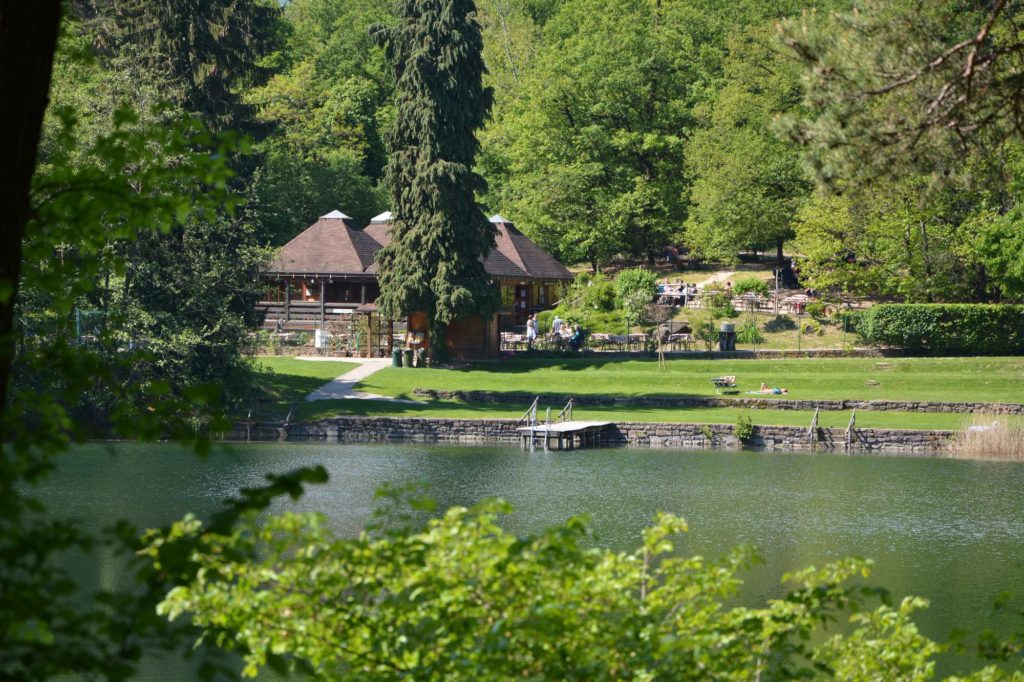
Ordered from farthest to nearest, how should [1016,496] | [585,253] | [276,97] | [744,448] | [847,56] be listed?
[276,97]
[585,253]
[744,448]
[1016,496]
[847,56]

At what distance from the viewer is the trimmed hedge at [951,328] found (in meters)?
47.0

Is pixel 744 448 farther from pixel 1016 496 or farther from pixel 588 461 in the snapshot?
pixel 1016 496

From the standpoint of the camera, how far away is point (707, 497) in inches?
1094

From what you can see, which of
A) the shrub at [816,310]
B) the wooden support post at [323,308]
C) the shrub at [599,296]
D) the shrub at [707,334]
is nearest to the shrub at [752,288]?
the shrub at [816,310]

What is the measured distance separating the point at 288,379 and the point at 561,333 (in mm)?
12834

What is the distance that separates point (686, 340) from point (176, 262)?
2027cm

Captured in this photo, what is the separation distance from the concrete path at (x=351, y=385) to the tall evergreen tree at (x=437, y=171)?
6.81ft

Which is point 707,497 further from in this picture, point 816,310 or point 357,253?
point 357,253

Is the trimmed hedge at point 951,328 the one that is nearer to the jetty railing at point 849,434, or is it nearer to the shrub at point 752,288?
the shrub at point 752,288

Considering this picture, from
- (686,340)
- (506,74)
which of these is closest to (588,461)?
(686,340)

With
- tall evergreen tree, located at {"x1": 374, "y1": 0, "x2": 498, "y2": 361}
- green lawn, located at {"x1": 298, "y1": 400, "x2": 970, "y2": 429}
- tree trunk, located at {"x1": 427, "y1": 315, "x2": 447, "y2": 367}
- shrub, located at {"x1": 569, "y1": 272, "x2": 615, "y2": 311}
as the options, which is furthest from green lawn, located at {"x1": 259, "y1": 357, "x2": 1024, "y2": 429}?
shrub, located at {"x1": 569, "y1": 272, "x2": 615, "y2": 311}

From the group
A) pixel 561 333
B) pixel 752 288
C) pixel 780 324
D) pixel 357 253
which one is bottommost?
pixel 561 333

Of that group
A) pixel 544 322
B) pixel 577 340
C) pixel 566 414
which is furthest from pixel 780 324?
pixel 566 414

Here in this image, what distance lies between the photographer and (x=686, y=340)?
4988 centimetres
